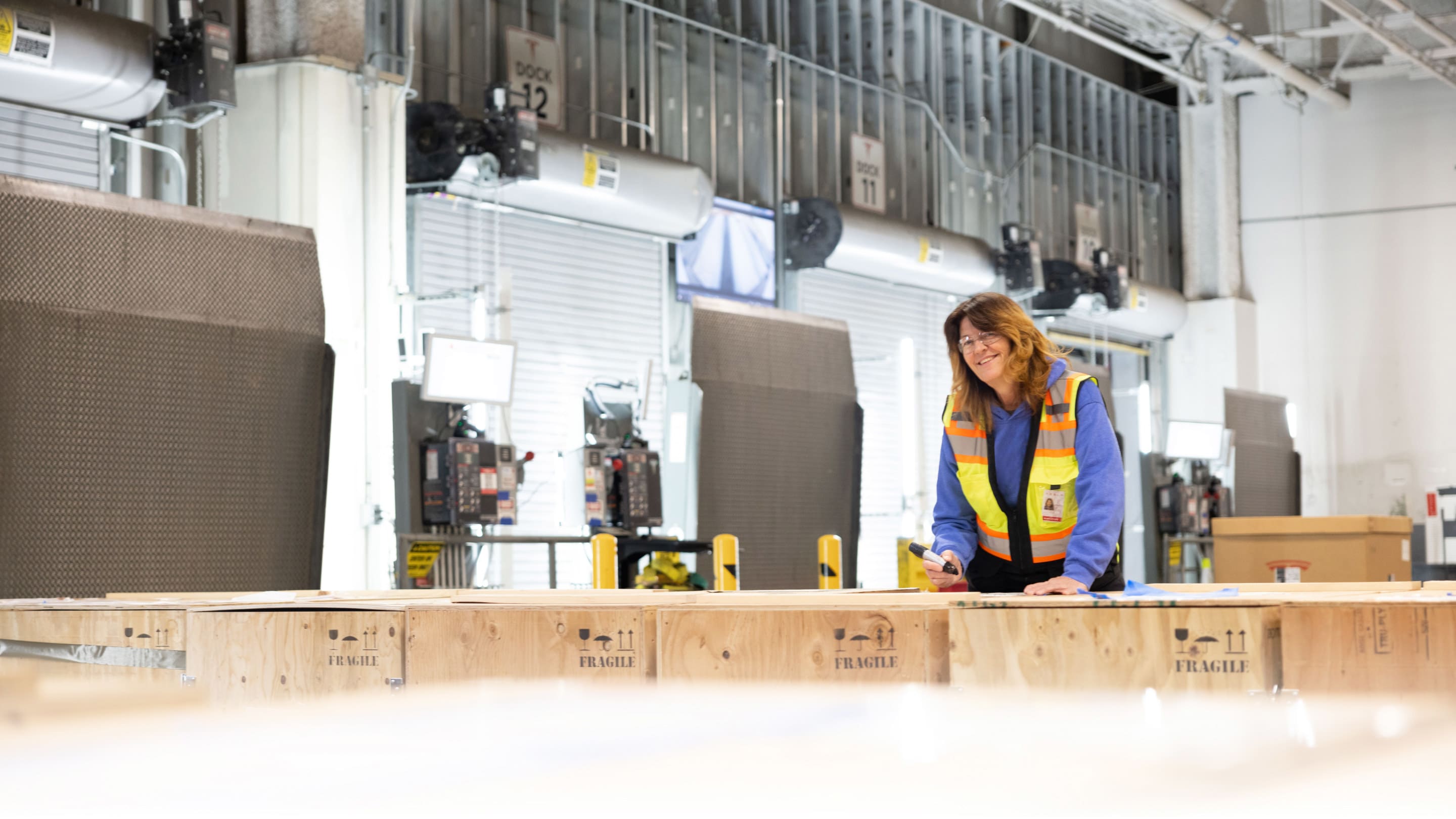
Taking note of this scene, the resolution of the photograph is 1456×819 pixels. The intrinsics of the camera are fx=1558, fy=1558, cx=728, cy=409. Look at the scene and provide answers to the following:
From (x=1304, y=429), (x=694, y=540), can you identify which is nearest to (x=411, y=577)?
(x=694, y=540)

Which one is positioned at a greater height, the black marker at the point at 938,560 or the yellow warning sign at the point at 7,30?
the yellow warning sign at the point at 7,30

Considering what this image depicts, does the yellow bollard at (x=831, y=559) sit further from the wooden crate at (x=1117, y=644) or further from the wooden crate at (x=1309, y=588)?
the wooden crate at (x=1117, y=644)

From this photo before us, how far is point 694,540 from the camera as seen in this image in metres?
7.46

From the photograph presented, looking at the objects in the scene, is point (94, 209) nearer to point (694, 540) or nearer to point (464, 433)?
point (464, 433)

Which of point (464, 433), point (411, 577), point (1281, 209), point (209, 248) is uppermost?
point (1281, 209)

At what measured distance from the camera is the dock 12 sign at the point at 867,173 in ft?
38.3

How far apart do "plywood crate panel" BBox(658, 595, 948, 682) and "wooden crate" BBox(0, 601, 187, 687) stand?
1.06 m

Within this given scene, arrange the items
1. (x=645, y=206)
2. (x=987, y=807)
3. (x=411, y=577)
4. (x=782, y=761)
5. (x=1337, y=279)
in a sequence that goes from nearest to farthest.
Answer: (x=987, y=807)
(x=782, y=761)
(x=411, y=577)
(x=645, y=206)
(x=1337, y=279)

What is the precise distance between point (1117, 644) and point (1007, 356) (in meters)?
1.13

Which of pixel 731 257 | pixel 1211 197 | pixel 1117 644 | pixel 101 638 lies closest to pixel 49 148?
pixel 731 257

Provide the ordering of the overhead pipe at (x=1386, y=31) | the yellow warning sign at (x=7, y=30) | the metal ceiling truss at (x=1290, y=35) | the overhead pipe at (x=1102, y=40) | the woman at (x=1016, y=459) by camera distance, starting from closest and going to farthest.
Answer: the woman at (x=1016, y=459) → the yellow warning sign at (x=7, y=30) → the overhead pipe at (x=1102, y=40) → the overhead pipe at (x=1386, y=31) → the metal ceiling truss at (x=1290, y=35)

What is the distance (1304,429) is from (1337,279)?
4.91 ft

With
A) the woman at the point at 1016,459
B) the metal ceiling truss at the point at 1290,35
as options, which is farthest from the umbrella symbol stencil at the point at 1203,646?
the metal ceiling truss at the point at 1290,35

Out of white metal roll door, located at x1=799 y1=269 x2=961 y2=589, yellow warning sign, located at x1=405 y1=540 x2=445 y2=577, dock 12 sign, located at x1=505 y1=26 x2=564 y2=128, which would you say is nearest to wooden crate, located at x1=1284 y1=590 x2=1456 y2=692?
yellow warning sign, located at x1=405 y1=540 x2=445 y2=577
